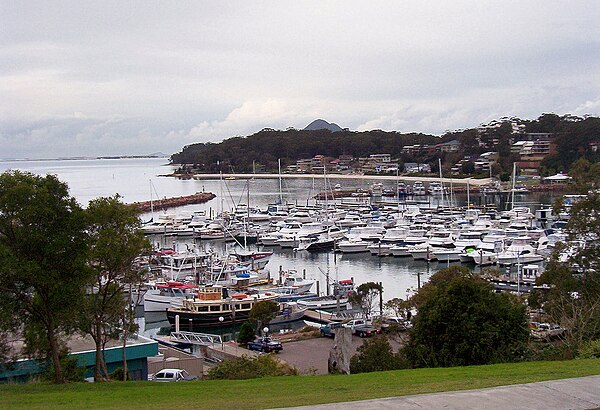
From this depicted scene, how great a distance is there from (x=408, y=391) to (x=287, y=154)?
139552mm

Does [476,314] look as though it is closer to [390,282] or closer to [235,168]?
[390,282]

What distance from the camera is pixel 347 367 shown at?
13.4 meters

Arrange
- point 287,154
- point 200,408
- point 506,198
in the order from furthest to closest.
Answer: point 287,154
point 506,198
point 200,408

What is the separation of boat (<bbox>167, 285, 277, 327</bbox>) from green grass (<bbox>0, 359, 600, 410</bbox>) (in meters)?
16.6

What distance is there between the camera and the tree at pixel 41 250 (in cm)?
1062

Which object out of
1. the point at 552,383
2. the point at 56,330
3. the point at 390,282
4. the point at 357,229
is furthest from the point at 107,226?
the point at 357,229

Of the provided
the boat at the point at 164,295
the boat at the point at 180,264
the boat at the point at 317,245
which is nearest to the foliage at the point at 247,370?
the boat at the point at 164,295

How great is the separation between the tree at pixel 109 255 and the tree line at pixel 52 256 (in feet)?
0.06

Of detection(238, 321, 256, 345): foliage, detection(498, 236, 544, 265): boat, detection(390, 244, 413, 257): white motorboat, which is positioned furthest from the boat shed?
detection(390, 244, 413, 257): white motorboat

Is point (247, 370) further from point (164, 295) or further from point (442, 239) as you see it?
point (442, 239)

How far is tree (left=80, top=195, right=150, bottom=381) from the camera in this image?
494 inches

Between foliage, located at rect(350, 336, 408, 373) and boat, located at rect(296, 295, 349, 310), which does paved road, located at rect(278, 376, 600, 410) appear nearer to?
foliage, located at rect(350, 336, 408, 373)

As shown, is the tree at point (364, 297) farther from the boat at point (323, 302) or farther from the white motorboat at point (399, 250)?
the white motorboat at point (399, 250)

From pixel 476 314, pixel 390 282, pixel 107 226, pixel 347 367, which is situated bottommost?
pixel 390 282
